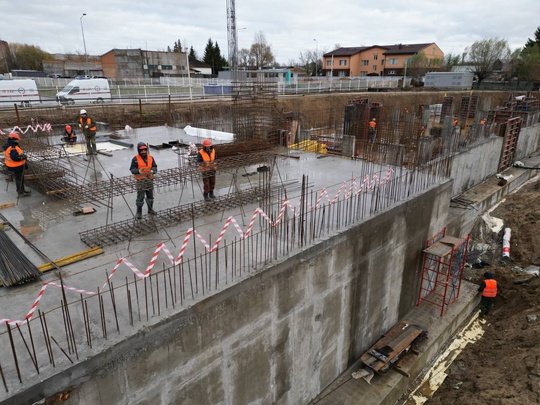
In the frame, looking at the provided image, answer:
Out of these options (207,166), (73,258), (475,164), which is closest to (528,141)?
(475,164)

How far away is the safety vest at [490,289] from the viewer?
13.2 metres

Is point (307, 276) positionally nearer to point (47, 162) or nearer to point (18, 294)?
point (18, 294)

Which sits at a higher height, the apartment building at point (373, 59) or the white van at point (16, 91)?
the apartment building at point (373, 59)

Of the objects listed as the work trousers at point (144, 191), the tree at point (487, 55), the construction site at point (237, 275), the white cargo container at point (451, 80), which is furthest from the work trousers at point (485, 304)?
the tree at point (487, 55)

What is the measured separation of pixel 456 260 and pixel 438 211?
2.41 meters

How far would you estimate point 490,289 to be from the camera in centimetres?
1325

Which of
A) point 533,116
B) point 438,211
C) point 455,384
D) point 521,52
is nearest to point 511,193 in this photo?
point 533,116

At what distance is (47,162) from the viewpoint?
12.2m

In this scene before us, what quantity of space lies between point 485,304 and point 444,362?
10.8 feet

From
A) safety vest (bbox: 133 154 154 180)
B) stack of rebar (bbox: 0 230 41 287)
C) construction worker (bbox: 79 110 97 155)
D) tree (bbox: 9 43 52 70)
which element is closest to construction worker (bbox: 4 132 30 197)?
safety vest (bbox: 133 154 154 180)

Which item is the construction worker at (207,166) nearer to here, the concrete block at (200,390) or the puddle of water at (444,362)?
the concrete block at (200,390)

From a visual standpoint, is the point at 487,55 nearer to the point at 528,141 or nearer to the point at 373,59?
the point at 373,59

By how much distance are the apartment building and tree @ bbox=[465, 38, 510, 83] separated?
1489 centimetres

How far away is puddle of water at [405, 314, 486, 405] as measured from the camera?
1052 cm
